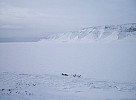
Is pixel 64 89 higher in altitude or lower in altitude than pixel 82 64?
lower

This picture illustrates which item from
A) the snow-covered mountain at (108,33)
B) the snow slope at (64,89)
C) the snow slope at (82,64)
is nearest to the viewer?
the snow slope at (64,89)

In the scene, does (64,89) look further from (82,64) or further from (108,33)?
(108,33)

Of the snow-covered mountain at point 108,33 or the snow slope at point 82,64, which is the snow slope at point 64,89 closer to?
the snow slope at point 82,64

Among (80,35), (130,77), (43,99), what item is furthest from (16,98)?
(80,35)

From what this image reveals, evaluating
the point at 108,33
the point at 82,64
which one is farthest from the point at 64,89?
the point at 108,33

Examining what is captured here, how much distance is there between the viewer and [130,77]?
1355 centimetres

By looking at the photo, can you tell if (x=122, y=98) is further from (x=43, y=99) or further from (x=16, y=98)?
(x=16, y=98)

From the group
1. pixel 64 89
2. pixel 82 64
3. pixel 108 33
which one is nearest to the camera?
pixel 64 89

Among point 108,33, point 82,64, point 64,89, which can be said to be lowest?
point 64,89

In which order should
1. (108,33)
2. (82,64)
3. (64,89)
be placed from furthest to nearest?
(108,33) → (82,64) → (64,89)

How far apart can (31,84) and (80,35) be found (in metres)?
151

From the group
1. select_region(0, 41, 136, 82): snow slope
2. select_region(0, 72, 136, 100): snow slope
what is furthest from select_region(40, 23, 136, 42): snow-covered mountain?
select_region(0, 72, 136, 100): snow slope

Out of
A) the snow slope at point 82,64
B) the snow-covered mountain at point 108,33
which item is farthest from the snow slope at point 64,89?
the snow-covered mountain at point 108,33

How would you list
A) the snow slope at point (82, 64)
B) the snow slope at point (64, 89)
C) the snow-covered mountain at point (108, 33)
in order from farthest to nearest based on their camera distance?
the snow-covered mountain at point (108, 33), the snow slope at point (82, 64), the snow slope at point (64, 89)
